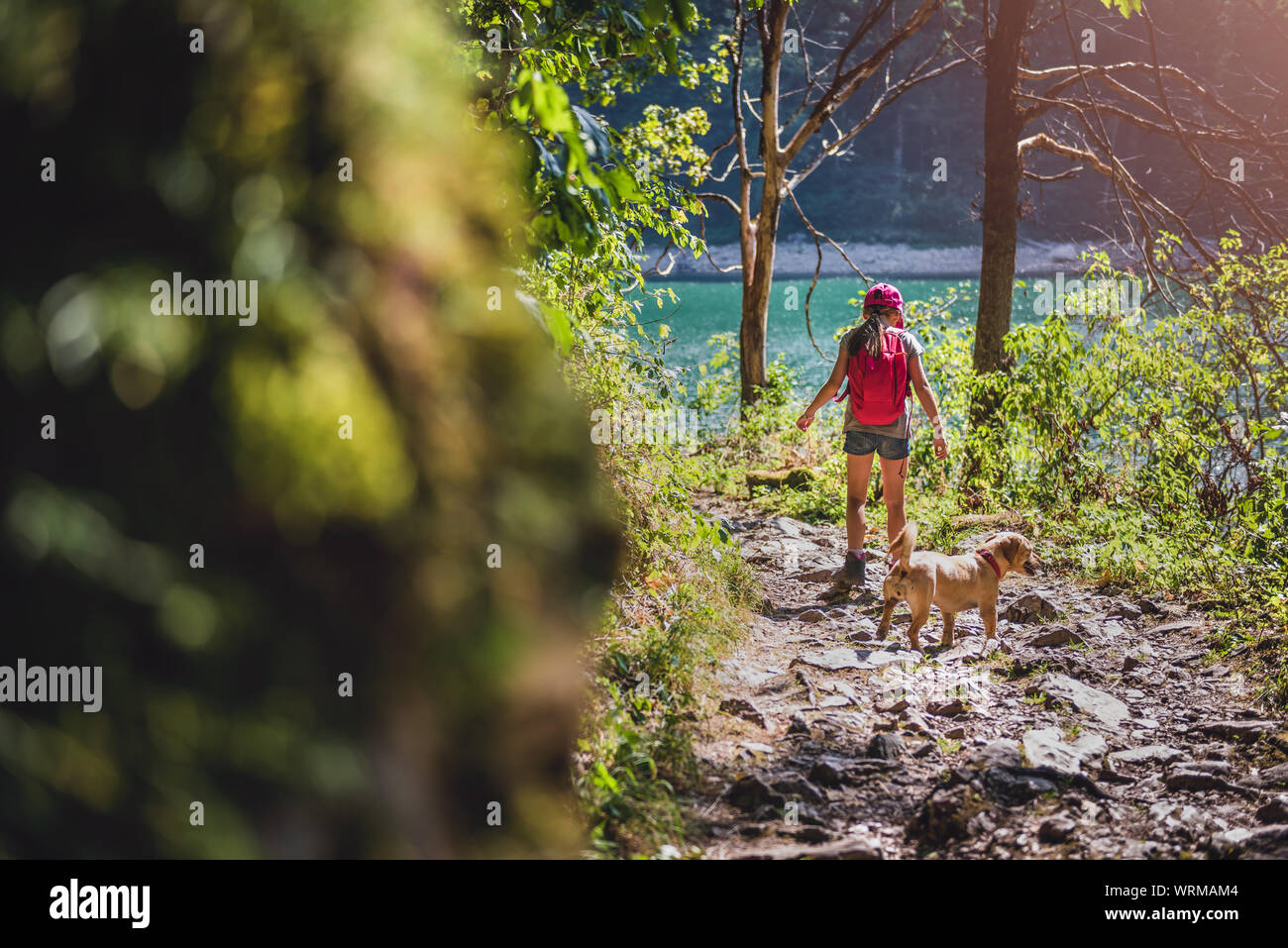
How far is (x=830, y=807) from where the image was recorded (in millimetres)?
3492

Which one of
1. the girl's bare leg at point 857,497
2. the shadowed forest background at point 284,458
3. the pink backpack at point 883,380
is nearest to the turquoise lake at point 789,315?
the pink backpack at point 883,380

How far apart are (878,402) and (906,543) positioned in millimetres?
1657

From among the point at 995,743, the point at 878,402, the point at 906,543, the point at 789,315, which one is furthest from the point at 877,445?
the point at 789,315

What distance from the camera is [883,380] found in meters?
6.36

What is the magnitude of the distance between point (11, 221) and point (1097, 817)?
3944 mm

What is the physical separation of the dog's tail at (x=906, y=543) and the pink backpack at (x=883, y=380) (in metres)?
1.55

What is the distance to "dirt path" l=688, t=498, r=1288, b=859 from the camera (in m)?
3.30

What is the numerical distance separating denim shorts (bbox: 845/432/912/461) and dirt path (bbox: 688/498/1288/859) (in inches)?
43.8

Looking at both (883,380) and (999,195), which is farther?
(999,195)

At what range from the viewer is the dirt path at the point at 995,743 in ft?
10.8

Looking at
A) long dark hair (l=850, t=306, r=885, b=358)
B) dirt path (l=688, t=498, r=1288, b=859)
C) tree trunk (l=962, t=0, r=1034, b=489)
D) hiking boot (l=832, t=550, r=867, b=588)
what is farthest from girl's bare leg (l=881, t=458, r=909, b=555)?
tree trunk (l=962, t=0, r=1034, b=489)

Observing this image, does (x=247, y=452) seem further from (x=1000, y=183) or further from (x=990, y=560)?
(x=1000, y=183)
